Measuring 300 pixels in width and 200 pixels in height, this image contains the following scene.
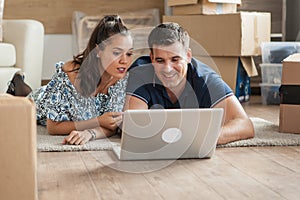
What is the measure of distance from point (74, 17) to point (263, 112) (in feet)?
6.63

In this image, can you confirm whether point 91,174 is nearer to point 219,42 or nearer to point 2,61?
point 2,61

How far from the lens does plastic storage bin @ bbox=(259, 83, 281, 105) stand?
4105mm

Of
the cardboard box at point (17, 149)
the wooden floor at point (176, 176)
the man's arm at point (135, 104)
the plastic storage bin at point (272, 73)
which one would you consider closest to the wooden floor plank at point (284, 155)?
the wooden floor at point (176, 176)

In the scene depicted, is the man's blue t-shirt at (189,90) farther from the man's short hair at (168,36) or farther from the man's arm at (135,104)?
the man's short hair at (168,36)

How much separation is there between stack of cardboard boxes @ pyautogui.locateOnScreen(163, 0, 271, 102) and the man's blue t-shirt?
159cm

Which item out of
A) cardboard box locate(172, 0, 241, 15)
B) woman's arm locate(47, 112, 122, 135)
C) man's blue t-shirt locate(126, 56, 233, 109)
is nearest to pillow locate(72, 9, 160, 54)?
cardboard box locate(172, 0, 241, 15)

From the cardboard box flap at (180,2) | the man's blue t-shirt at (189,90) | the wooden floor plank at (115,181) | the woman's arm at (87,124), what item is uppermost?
the cardboard box flap at (180,2)

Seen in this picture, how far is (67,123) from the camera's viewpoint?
270 cm


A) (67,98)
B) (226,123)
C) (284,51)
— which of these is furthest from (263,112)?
(67,98)

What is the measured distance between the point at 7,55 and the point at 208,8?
142 centimetres

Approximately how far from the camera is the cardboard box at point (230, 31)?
4.09 meters

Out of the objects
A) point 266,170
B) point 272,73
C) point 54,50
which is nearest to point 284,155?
point 266,170

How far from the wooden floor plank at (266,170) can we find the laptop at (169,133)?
12cm

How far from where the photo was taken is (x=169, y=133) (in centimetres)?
216
